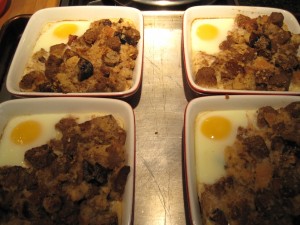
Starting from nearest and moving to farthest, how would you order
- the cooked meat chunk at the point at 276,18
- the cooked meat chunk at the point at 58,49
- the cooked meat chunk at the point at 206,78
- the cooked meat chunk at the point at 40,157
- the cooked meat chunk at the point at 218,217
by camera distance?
the cooked meat chunk at the point at 218,217 → the cooked meat chunk at the point at 40,157 → the cooked meat chunk at the point at 206,78 → the cooked meat chunk at the point at 58,49 → the cooked meat chunk at the point at 276,18

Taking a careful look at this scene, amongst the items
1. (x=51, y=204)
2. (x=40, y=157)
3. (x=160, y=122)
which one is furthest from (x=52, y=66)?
(x=51, y=204)

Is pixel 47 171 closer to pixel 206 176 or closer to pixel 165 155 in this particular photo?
pixel 165 155

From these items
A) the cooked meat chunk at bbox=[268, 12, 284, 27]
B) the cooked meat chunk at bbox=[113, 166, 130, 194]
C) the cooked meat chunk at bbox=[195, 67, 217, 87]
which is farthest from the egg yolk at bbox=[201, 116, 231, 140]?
the cooked meat chunk at bbox=[268, 12, 284, 27]

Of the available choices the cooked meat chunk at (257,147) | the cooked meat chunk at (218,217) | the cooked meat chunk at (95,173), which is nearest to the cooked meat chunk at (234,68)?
the cooked meat chunk at (257,147)

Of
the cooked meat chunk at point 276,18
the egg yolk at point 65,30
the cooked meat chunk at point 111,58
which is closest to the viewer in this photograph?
the cooked meat chunk at point 111,58

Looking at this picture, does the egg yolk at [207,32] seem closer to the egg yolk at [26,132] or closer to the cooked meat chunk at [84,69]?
the cooked meat chunk at [84,69]

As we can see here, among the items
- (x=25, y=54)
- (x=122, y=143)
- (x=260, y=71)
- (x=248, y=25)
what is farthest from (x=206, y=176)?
(x=25, y=54)

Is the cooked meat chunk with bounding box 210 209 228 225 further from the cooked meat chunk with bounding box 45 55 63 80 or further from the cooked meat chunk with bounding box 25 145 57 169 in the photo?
the cooked meat chunk with bounding box 45 55 63 80
